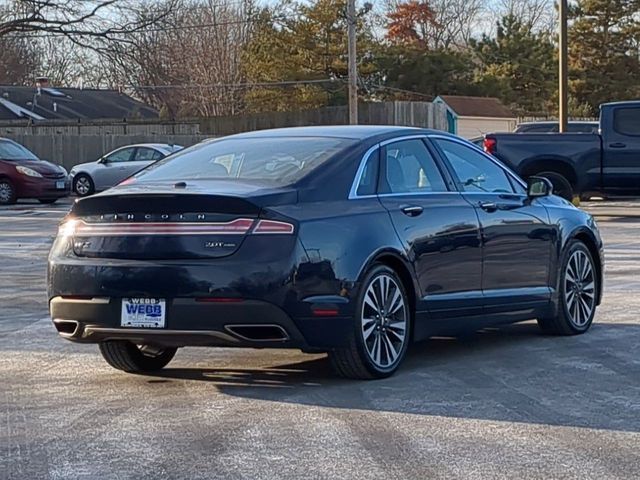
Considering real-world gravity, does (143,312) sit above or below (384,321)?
above

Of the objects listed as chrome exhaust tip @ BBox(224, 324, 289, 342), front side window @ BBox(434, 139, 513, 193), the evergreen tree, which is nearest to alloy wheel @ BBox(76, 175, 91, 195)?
Result: front side window @ BBox(434, 139, 513, 193)

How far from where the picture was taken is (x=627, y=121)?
72.5 ft

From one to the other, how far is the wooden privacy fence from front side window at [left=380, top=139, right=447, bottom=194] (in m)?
31.3

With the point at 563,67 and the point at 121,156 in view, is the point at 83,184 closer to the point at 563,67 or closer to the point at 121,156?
the point at 121,156

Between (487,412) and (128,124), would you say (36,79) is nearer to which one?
(128,124)

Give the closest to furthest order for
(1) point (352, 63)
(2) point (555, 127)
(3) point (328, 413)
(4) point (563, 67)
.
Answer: (3) point (328, 413)
(4) point (563, 67)
(2) point (555, 127)
(1) point (352, 63)

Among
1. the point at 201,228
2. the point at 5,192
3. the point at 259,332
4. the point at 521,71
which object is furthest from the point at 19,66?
the point at 259,332

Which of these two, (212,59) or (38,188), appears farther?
(212,59)

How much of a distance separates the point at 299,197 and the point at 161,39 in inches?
1198

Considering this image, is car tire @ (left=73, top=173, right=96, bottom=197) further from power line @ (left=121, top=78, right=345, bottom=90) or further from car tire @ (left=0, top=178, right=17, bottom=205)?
power line @ (left=121, top=78, right=345, bottom=90)

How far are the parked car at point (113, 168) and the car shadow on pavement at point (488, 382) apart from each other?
24.1m

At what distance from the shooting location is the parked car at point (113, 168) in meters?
32.5

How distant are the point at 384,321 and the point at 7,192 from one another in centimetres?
2188

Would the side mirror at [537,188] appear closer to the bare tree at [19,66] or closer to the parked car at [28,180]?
the parked car at [28,180]
